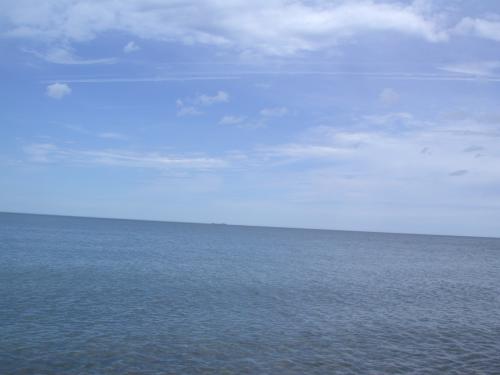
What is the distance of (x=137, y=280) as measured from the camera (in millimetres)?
51531

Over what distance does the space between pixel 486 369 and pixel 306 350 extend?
34.9 ft

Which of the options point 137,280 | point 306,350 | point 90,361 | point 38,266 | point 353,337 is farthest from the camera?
point 38,266

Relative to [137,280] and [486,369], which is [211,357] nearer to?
[486,369]

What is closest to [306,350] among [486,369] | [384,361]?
[384,361]

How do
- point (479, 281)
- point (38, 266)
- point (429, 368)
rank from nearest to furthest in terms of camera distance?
point (429, 368), point (38, 266), point (479, 281)

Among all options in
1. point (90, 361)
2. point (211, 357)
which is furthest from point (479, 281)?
point (90, 361)

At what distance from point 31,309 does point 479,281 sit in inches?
2564

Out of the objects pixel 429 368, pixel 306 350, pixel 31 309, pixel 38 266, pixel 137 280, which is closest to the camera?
pixel 429 368

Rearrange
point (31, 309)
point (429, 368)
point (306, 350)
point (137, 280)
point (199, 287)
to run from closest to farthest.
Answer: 1. point (429, 368)
2. point (306, 350)
3. point (31, 309)
4. point (199, 287)
5. point (137, 280)

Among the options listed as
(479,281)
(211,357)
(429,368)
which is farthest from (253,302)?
(479,281)

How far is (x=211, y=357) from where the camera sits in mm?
25156

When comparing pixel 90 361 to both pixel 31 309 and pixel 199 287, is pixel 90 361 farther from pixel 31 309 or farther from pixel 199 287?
pixel 199 287

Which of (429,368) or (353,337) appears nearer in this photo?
(429,368)

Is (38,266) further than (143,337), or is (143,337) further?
(38,266)
